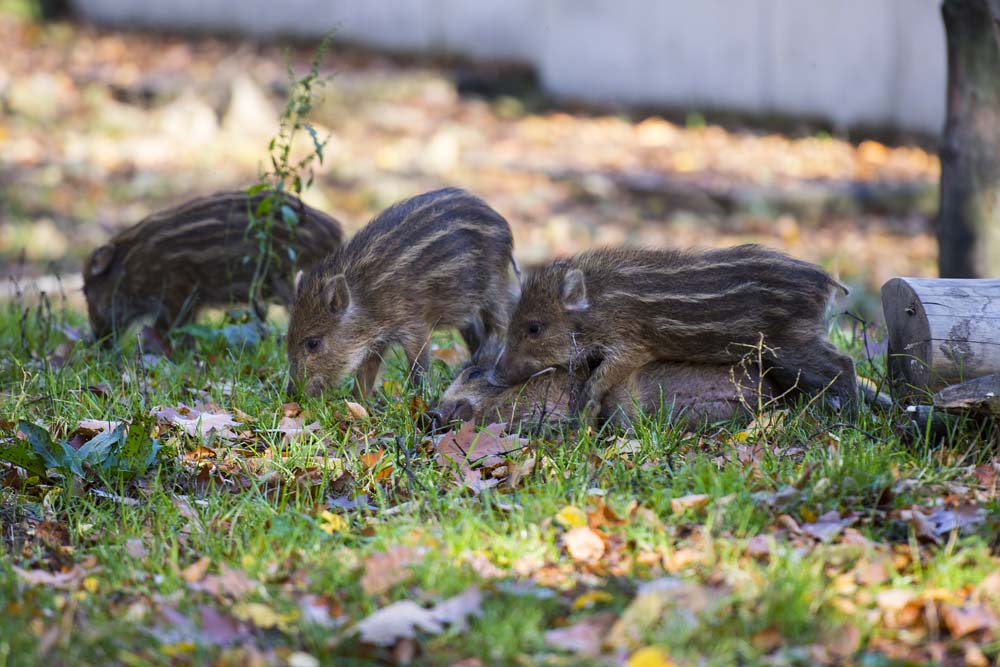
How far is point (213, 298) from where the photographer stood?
7051mm

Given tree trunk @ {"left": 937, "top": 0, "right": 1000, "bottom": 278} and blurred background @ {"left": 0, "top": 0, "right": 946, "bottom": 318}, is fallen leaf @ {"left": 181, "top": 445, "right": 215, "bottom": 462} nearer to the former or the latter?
tree trunk @ {"left": 937, "top": 0, "right": 1000, "bottom": 278}

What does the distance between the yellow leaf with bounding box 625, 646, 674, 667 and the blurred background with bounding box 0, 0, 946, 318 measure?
7719 mm

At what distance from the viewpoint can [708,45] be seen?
13984mm

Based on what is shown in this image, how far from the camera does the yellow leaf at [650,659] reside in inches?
116

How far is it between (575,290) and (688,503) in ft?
5.28

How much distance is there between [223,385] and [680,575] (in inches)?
106

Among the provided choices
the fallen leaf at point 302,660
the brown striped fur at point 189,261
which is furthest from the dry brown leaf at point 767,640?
the brown striped fur at point 189,261

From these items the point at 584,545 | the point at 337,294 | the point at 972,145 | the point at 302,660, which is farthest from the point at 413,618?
the point at 972,145

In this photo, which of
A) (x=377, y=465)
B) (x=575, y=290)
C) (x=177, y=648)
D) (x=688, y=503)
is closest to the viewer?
(x=177, y=648)

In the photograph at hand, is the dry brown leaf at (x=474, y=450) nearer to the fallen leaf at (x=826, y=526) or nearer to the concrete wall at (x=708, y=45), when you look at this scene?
the fallen leaf at (x=826, y=526)

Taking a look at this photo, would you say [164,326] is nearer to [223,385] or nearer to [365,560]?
[223,385]

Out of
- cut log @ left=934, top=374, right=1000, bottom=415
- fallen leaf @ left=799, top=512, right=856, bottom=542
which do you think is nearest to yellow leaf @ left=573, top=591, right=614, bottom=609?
fallen leaf @ left=799, top=512, right=856, bottom=542

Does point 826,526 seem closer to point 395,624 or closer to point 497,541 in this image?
point 497,541

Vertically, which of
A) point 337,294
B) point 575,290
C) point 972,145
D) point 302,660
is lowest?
point 302,660
